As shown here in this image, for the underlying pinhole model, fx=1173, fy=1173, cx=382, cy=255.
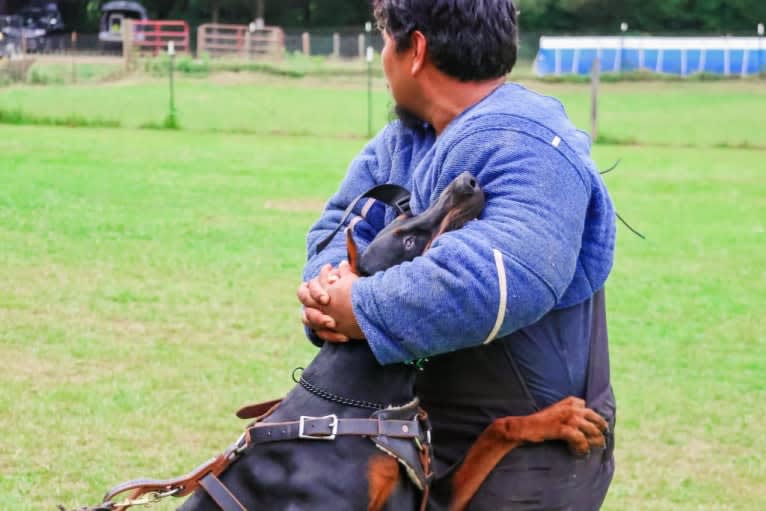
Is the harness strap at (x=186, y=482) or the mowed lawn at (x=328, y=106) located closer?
the harness strap at (x=186, y=482)

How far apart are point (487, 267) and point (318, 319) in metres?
0.42

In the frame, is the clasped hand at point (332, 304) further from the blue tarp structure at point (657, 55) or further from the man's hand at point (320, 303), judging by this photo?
the blue tarp structure at point (657, 55)

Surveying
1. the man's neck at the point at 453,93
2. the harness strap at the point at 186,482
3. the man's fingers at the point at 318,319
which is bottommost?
the harness strap at the point at 186,482

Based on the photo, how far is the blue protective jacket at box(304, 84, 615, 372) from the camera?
94.5 inches

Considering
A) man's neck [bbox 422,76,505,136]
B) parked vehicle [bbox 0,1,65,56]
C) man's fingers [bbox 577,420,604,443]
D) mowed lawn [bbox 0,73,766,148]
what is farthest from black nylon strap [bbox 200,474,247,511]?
parked vehicle [bbox 0,1,65,56]

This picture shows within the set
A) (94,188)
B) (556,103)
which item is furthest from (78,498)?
(94,188)

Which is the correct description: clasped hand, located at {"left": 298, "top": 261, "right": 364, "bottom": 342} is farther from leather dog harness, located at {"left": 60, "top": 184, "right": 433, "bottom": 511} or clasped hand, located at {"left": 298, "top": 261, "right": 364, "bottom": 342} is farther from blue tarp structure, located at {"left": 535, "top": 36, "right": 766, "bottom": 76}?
blue tarp structure, located at {"left": 535, "top": 36, "right": 766, "bottom": 76}

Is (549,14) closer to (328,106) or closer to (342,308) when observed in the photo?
(328,106)

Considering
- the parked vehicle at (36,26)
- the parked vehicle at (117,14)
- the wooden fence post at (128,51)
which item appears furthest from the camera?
the parked vehicle at (117,14)

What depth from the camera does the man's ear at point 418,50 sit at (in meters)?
2.62

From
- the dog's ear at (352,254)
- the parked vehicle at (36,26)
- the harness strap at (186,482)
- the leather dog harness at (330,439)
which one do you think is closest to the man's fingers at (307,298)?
the dog's ear at (352,254)

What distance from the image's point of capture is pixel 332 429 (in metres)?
2.59

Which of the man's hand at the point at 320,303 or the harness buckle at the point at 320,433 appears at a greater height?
the man's hand at the point at 320,303

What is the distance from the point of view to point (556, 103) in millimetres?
2713
